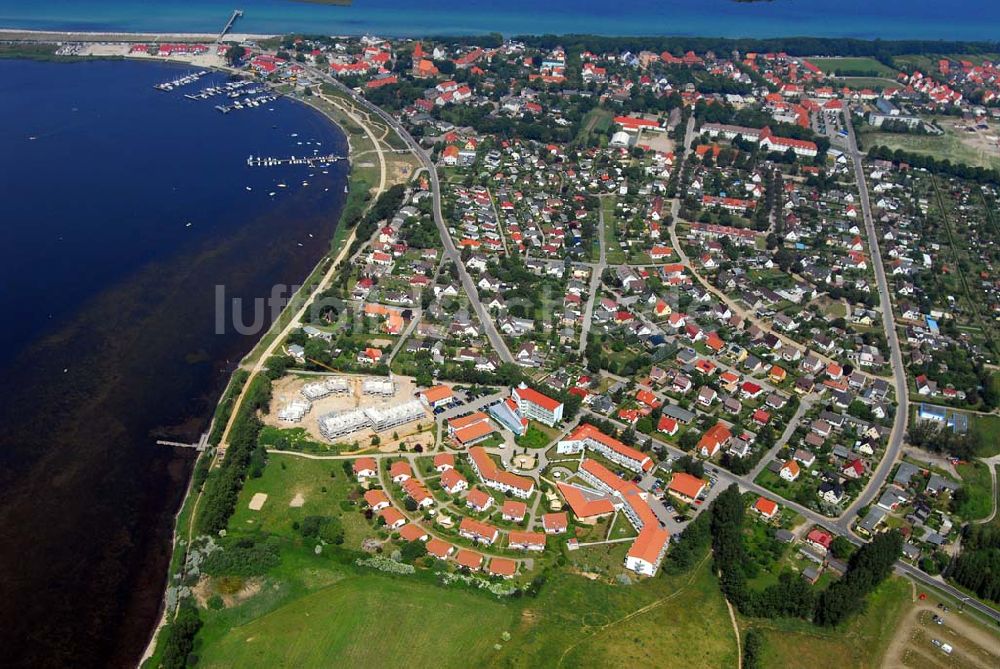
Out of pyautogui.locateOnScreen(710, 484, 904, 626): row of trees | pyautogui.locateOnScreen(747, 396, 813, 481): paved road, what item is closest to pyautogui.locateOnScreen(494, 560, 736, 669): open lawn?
pyautogui.locateOnScreen(710, 484, 904, 626): row of trees

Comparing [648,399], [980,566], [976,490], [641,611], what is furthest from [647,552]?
[976,490]

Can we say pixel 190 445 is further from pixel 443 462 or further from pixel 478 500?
pixel 478 500

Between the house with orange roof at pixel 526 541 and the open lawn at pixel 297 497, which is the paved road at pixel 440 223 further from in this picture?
the house with orange roof at pixel 526 541

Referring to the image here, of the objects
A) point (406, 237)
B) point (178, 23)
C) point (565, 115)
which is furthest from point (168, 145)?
point (178, 23)

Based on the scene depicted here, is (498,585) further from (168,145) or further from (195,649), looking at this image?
(168,145)

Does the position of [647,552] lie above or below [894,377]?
below

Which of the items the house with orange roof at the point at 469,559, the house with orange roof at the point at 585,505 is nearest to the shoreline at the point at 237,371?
the house with orange roof at the point at 469,559

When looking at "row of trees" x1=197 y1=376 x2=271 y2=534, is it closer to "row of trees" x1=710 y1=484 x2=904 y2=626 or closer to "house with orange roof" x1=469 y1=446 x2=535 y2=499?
"house with orange roof" x1=469 y1=446 x2=535 y2=499
